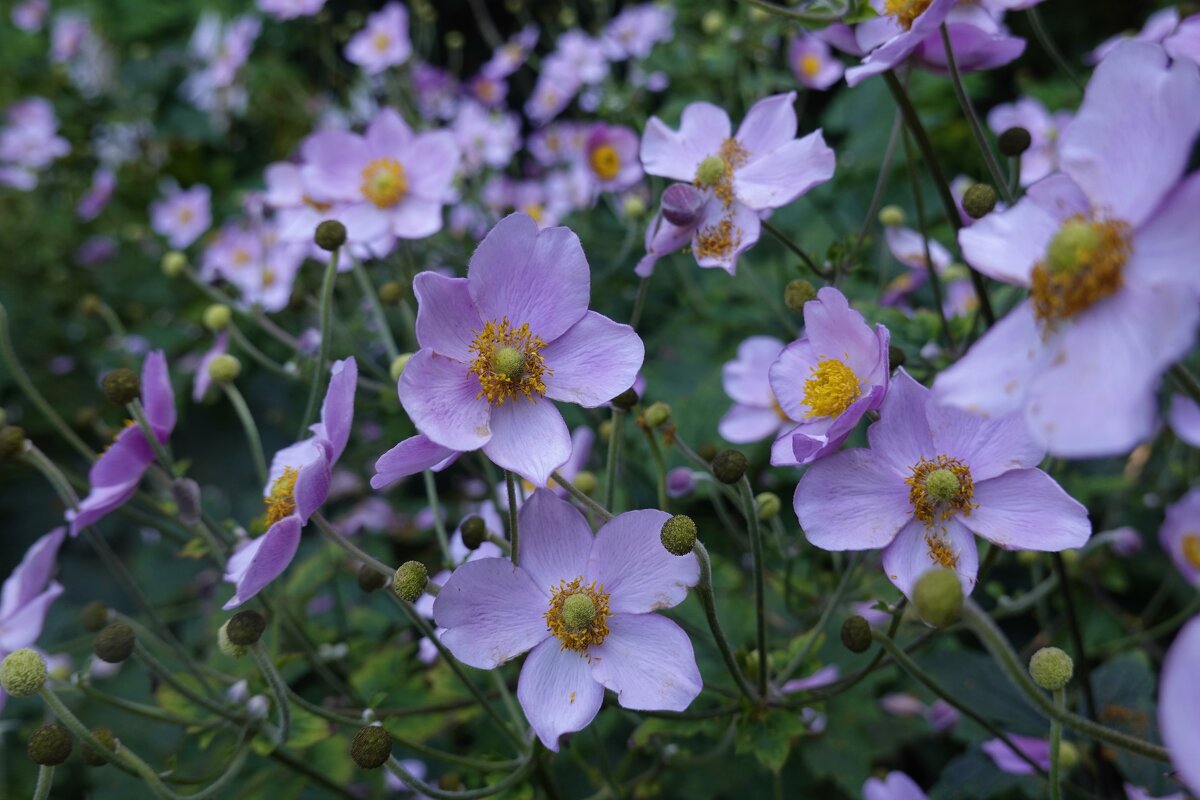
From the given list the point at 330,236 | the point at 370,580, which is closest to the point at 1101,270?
the point at 370,580

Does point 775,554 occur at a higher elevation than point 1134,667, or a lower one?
higher

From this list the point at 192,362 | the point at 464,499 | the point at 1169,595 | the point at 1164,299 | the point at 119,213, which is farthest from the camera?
the point at 119,213

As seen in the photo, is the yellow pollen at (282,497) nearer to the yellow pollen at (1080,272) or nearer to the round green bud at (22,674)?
the round green bud at (22,674)

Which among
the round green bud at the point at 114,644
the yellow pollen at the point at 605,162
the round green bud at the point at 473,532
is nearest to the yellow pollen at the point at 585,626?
the round green bud at the point at 473,532

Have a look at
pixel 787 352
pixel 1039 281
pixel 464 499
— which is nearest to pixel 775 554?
pixel 787 352

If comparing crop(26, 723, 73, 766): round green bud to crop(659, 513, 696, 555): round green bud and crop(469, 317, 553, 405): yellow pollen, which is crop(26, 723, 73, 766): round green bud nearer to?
crop(469, 317, 553, 405): yellow pollen

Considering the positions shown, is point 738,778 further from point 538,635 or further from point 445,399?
point 445,399
